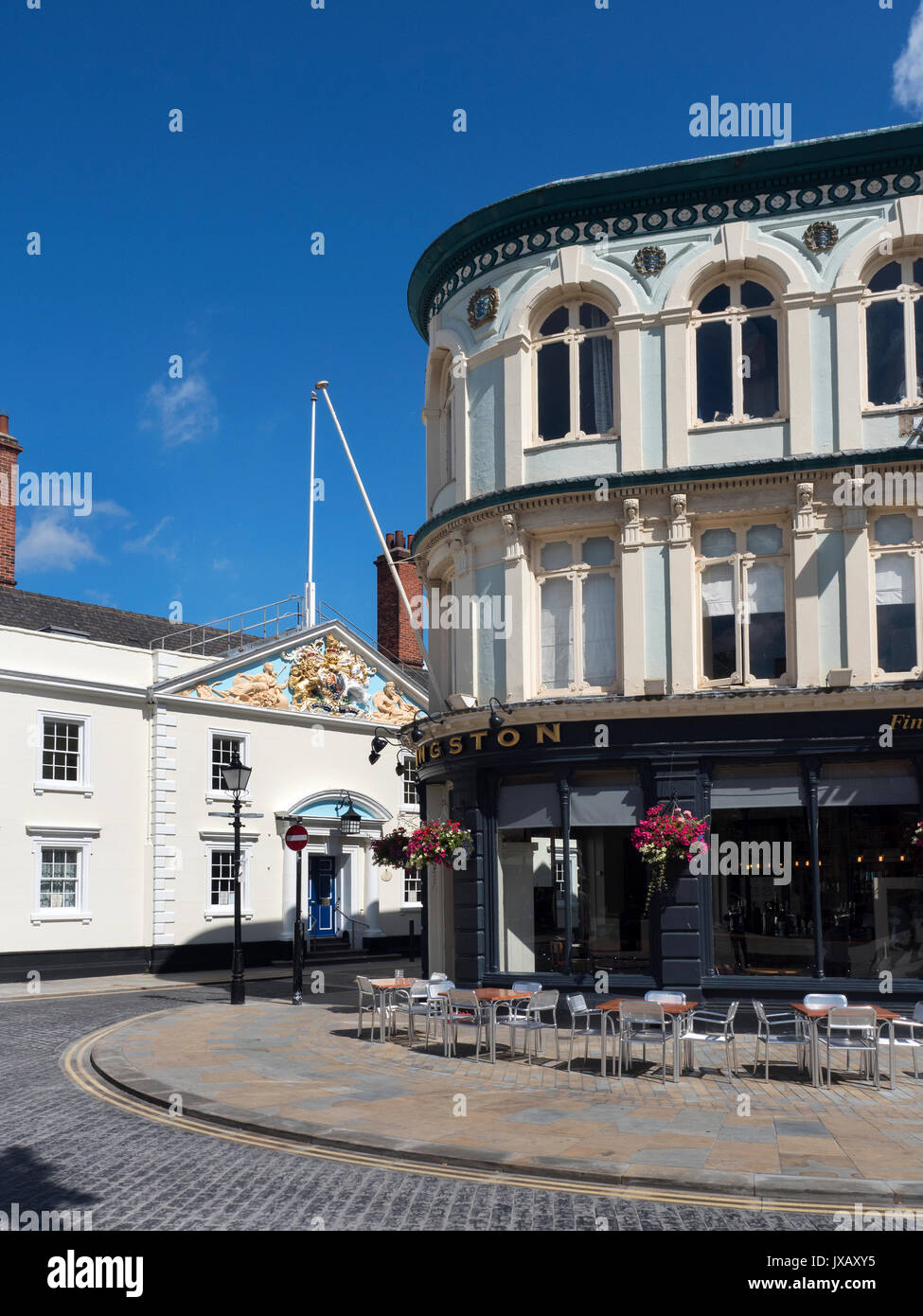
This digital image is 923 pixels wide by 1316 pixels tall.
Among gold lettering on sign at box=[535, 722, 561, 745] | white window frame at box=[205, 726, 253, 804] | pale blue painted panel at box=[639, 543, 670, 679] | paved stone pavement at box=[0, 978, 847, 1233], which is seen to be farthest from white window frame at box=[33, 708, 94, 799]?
paved stone pavement at box=[0, 978, 847, 1233]

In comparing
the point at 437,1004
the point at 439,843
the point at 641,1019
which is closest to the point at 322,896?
the point at 439,843

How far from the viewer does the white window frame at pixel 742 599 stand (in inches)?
715

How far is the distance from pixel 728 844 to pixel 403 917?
20.7 m

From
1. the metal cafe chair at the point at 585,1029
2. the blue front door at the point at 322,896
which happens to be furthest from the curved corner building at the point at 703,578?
the blue front door at the point at 322,896

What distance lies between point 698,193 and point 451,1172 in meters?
14.9

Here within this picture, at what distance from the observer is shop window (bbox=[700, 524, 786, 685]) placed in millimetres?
18281

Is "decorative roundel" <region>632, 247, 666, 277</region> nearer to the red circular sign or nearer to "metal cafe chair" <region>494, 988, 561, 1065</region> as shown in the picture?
"metal cafe chair" <region>494, 988, 561, 1065</region>

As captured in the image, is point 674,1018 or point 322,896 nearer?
point 674,1018

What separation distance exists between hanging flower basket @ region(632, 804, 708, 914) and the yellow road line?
25.1 feet

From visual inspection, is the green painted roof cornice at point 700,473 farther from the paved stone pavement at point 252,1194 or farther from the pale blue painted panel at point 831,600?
the paved stone pavement at point 252,1194

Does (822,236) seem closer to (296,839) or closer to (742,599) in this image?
(742,599)

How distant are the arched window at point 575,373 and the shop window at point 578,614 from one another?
1877 mm

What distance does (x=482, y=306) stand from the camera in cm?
2058
